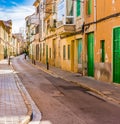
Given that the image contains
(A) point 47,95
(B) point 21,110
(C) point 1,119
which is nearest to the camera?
(C) point 1,119

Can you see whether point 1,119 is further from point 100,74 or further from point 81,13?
point 81,13

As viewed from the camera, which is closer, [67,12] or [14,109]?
[14,109]

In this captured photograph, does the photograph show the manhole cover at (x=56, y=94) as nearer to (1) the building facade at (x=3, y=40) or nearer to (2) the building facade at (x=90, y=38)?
(2) the building facade at (x=90, y=38)

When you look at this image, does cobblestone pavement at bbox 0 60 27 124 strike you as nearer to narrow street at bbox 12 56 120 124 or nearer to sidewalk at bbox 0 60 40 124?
sidewalk at bbox 0 60 40 124

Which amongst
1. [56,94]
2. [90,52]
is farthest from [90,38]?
[56,94]

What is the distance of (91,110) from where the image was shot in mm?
11672

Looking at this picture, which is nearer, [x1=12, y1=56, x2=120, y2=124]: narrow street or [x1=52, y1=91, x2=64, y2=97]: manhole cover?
[x1=12, y1=56, x2=120, y2=124]: narrow street

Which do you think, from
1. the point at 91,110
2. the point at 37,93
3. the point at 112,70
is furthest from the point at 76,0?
the point at 91,110

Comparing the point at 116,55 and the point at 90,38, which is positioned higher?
the point at 90,38

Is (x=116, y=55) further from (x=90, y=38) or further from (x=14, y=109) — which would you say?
(x=14, y=109)

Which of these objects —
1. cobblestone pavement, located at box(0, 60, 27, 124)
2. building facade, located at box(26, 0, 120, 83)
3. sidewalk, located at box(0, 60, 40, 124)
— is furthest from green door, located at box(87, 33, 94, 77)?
sidewalk, located at box(0, 60, 40, 124)

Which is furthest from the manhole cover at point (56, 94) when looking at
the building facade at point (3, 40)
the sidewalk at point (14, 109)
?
the building facade at point (3, 40)

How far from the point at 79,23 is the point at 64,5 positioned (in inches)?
143

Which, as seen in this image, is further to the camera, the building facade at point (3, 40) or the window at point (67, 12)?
the building facade at point (3, 40)
